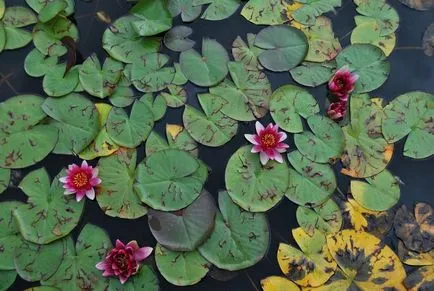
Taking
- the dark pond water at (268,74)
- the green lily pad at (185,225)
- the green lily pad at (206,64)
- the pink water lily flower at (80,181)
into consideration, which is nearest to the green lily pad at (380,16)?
the dark pond water at (268,74)

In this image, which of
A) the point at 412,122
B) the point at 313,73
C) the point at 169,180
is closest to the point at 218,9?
the point at 313,73

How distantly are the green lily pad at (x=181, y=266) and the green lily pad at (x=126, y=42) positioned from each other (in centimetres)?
105

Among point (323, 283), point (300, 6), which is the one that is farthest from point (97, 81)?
point (323, 283)

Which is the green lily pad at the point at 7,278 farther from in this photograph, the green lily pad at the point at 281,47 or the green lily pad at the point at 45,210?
the green lily pad at the point at 281,47

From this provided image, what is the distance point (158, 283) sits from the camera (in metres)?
2.30

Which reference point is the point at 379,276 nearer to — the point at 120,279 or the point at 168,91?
the point at 120,279

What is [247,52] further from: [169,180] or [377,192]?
[377,192]

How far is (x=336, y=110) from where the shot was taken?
2.58 meters

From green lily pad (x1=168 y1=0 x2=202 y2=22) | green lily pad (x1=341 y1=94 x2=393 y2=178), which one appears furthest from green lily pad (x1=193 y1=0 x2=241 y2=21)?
green lily pad (x1=341 y1=94 x2=393 y2=178)

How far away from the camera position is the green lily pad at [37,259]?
2254mm

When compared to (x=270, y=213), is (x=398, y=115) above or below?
above

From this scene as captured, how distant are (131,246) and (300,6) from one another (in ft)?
5.37

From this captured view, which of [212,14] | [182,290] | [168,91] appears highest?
[212,14]

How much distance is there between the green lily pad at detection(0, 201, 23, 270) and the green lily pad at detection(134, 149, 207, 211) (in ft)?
1.89
